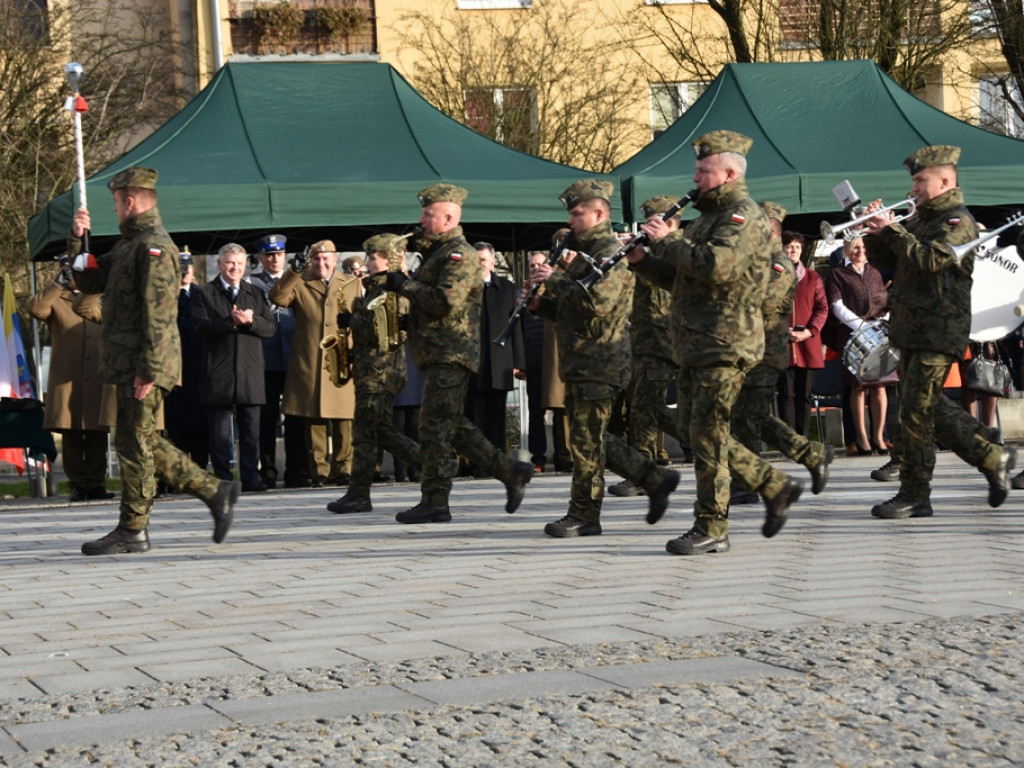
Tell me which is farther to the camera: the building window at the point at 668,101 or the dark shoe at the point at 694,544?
the building window at the point at 668,101

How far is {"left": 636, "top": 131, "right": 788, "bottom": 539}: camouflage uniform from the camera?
8.34m

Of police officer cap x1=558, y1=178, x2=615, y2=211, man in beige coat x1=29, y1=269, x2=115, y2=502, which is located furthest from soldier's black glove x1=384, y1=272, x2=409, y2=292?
man in beige coat x1=29, y1=269, x2=115, y2=502

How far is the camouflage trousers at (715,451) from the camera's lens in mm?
8562

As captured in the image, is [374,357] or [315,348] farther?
[315,348]

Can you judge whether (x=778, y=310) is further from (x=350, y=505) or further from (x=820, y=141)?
(x=820, y=141)

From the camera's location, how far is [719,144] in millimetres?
8438

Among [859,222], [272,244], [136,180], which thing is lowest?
[859,222]

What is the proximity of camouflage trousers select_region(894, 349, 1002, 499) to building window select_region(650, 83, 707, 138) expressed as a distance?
1796 cm

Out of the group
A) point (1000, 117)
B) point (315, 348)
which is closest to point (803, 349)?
point (315, 348)

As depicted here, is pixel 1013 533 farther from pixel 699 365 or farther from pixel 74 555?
pixel 74 555

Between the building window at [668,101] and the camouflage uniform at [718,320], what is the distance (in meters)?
19.3

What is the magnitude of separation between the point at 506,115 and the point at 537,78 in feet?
4.15

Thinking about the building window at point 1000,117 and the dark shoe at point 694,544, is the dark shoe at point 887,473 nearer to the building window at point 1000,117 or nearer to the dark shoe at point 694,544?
the dark shoe at point 694,544

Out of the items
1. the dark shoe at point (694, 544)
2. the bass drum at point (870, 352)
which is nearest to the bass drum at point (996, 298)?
the bass drum at point (870, 352)
